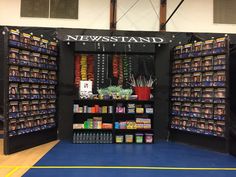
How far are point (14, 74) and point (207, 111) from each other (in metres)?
4.92

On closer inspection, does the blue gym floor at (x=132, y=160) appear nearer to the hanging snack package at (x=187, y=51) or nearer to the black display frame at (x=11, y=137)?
the black display frame at (x=11, y=137)

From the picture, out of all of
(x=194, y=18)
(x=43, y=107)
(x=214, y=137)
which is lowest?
(x=214, y=137)

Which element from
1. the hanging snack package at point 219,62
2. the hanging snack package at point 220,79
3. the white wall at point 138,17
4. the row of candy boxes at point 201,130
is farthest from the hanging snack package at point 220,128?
the white wall at point 138,17

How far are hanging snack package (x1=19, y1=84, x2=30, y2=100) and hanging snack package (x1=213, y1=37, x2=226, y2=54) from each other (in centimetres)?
485

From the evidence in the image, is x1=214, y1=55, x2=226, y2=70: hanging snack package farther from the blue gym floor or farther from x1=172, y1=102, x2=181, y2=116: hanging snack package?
the blue gym floor

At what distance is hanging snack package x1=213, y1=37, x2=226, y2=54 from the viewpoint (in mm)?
7395

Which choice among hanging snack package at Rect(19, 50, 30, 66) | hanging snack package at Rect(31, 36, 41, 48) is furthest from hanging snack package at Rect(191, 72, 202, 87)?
hanging snack package at Rect(19, 50, 30, 66)

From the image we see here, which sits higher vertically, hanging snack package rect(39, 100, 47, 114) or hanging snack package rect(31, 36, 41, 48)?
hanging snack package rect(31, 36, 41, 48)

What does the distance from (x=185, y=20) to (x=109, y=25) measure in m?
2.63

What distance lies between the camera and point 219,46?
24.6 feet

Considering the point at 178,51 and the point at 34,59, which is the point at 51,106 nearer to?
the point at 34,59

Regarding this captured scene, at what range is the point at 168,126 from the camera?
9.20 m

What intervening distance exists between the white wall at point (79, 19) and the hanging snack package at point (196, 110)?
13.3 feet

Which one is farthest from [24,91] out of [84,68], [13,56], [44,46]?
[84,68]
